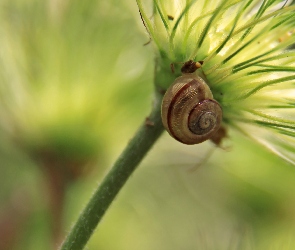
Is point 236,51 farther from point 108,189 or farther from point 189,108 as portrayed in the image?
point 108,189

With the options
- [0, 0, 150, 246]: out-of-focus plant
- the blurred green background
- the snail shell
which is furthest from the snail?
[0, 0, 150, 246]: out-of-focus plant

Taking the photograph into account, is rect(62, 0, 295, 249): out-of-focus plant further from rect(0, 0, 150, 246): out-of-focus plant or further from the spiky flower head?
rect(0, 0, 150, 246): out-of-focus plant

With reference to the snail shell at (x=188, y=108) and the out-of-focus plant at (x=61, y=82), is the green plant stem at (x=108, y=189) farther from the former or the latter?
the out-of-focus plant at (x=61, y=82)

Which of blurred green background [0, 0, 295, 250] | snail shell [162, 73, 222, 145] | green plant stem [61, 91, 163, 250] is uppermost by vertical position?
snail shell [162, 73, 222, 145]

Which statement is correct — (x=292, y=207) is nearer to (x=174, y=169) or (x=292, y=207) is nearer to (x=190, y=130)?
(x=174, y=169)

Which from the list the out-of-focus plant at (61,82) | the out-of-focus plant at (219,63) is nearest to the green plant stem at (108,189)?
the out-of-focus plant at (219,63)

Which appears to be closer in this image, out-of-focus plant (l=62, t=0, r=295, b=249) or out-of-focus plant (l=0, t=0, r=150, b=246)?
out-of-focus plant (l=62, t=0, r=295, b=249)

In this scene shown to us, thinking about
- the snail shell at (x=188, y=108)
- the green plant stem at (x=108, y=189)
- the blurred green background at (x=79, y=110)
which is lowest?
the blurred green background at (x=79, y=110)
